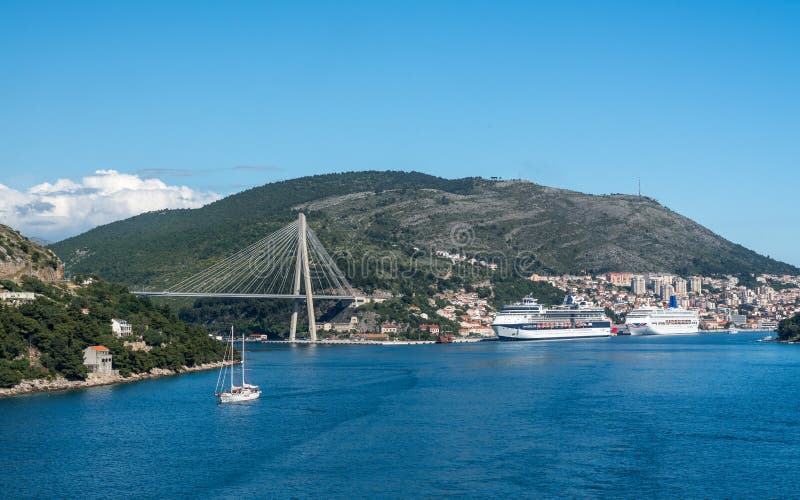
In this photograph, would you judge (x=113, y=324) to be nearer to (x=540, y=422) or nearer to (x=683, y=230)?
(x=540, y=422)

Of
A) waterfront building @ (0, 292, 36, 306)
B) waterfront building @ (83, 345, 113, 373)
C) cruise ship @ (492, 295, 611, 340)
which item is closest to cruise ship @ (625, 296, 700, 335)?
cruise ship @ (492, 295, 611, 340)

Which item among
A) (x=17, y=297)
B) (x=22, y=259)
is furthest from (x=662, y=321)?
(x=17, y=297)

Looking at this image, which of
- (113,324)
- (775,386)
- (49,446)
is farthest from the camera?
(113,324)

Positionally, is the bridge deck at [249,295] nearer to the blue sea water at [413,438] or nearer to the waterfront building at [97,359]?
the blue sea water at [413,438]

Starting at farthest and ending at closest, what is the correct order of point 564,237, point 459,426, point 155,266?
point 564,237, point 155,266, point 459,426

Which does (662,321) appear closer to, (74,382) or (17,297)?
(17,297)

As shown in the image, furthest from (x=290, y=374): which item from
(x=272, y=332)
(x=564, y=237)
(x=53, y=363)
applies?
(x=564, y=237)

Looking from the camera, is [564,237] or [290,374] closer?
[290,374]
